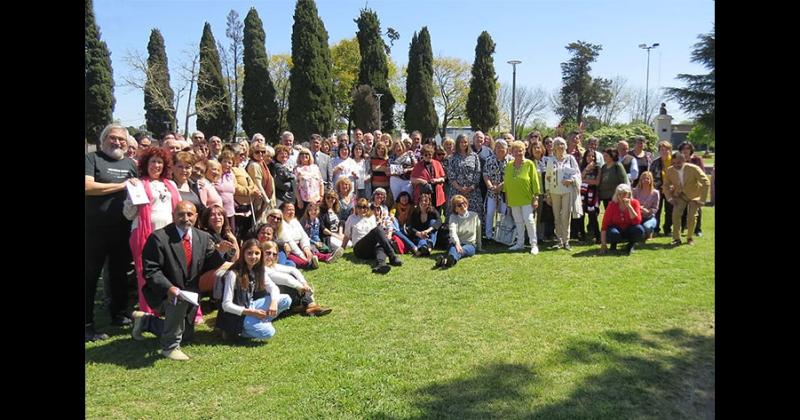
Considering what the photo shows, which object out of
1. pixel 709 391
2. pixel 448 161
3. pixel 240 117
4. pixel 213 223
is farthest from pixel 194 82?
pixel 709 391

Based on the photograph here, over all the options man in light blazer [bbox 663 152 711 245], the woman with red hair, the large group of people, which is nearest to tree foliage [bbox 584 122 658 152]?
the large group of people

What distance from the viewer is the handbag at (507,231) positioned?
29.5 ft

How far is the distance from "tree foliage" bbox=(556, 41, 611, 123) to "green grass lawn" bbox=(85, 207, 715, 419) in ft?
155

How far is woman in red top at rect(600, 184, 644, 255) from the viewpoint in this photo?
842cm

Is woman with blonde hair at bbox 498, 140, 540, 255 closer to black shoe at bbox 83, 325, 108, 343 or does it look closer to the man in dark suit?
the man in dark suit

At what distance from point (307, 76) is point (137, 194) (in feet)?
95.8

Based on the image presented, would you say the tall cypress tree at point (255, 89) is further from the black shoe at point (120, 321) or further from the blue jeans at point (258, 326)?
the blue jeans at point (258, 326)

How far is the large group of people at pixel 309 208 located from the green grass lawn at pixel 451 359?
42cm

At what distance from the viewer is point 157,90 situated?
84.0 ft

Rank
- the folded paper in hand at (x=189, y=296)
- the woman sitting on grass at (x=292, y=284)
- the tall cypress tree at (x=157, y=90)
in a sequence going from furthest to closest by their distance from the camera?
the tall cypress tree at (x=157, y=90) < the woman sitting on grass at (x=292, y=284) < the folded paper in hand at (x=189, y=296)

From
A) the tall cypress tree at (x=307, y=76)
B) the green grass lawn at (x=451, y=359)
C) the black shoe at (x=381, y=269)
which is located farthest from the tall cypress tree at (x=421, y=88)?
the green grass lawn at (x=451, y=359)
